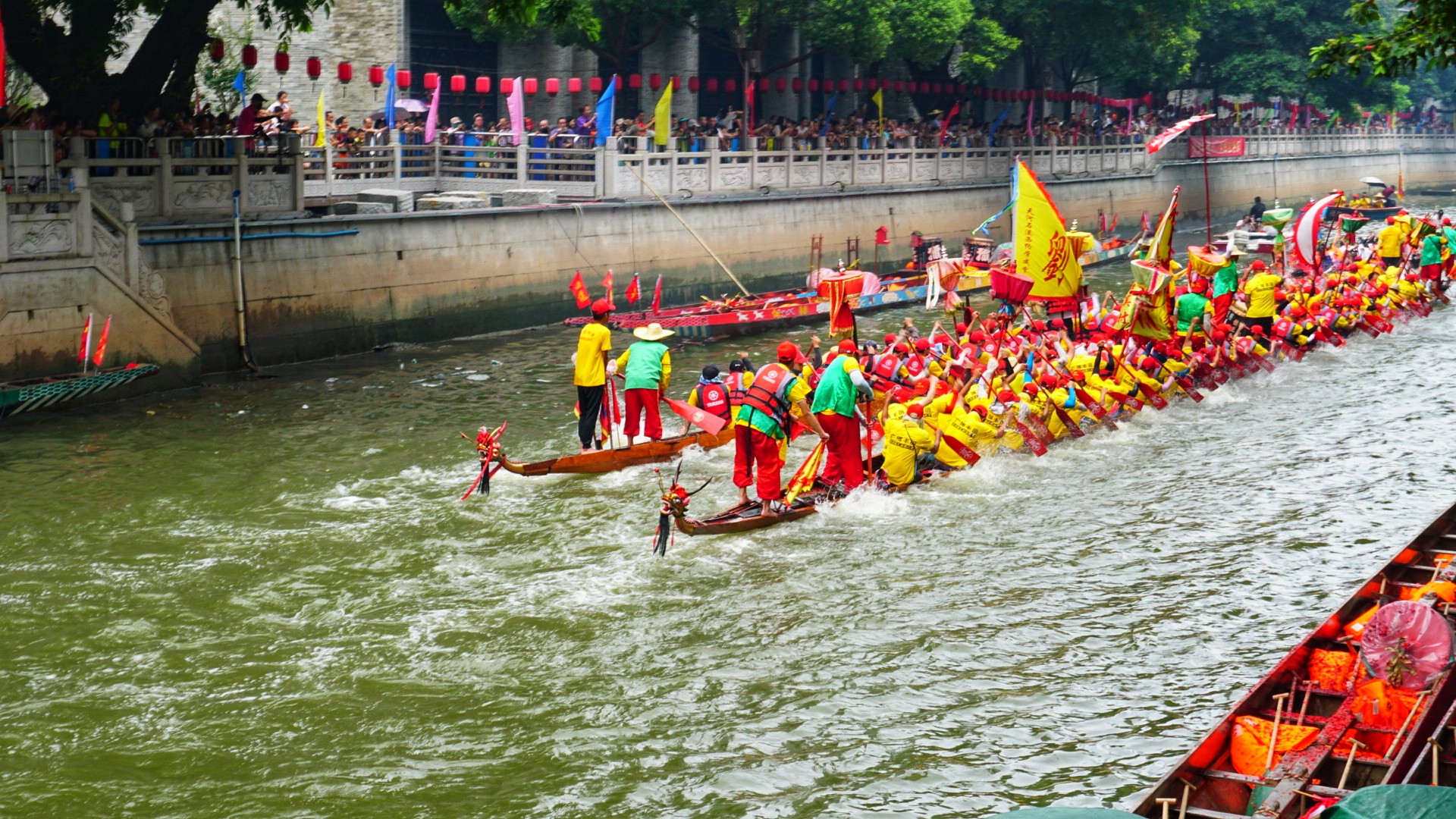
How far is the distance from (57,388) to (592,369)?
786cm

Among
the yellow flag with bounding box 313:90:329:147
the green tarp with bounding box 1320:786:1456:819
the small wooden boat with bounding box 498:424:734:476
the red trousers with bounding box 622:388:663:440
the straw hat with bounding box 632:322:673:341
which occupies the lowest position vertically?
the green tarp with bounding box 1320:786:1456:819

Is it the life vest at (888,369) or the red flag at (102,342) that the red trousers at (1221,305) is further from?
the red flag at (102,342)

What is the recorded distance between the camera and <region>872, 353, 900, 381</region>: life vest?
1816cm

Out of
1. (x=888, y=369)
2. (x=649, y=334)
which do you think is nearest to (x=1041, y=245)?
(x=888, y=369)

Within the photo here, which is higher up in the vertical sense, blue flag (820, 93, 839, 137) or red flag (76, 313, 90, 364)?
blue flag (820, 93, 839, 137)

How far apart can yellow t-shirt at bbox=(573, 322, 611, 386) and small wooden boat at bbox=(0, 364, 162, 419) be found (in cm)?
745

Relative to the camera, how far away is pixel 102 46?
21.9m

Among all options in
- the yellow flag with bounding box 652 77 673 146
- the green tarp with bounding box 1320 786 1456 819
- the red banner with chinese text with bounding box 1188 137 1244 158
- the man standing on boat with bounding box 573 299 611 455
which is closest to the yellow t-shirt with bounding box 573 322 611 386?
the man standing on boat with bounding box 573 299 611 455

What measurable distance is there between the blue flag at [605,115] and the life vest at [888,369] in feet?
42.9

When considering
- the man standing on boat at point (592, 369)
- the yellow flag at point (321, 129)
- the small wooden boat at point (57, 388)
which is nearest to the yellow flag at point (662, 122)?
the yellow flag at point (321, 129)

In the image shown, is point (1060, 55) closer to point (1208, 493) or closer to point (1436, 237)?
point (1436, 237)

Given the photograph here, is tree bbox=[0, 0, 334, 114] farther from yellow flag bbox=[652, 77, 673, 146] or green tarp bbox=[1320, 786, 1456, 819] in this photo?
green tarp bbox=[1320, 786, 1456, 819]

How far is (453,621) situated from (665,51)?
2988cm

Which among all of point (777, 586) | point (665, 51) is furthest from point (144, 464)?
point (665, 51)
